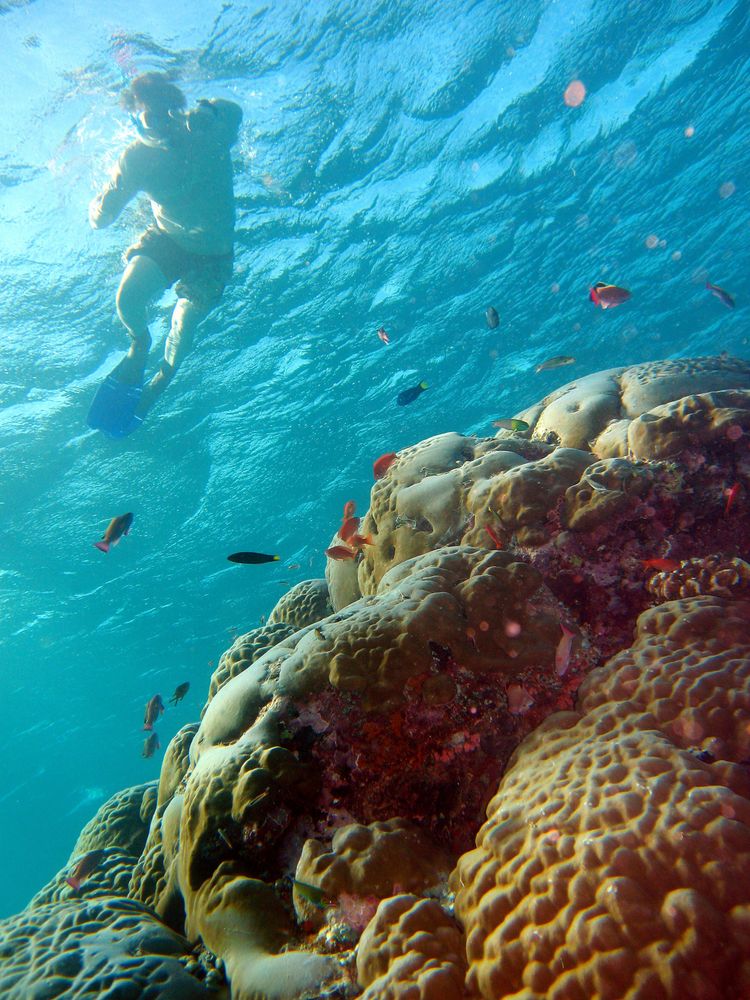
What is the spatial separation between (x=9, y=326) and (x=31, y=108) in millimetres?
5026

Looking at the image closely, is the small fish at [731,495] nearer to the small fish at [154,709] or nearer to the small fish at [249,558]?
the small fish at [249,558]

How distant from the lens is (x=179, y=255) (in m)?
10.8

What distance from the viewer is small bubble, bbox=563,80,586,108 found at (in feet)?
42.1

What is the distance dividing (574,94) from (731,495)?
14.3 meters

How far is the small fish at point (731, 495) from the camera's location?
369cm

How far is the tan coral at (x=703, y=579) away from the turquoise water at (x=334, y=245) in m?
11.6

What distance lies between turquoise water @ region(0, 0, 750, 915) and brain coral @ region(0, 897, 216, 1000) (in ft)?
33.9

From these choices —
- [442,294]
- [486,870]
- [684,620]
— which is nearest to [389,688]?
[486,870]

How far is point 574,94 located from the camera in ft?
42.8

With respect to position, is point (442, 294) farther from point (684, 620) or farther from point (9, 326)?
point (684, 620)

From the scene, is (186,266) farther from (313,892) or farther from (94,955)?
(313,892)

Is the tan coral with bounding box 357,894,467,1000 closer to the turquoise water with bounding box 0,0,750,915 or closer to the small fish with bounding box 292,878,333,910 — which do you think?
the small fish with bounding box 292,878,333,910

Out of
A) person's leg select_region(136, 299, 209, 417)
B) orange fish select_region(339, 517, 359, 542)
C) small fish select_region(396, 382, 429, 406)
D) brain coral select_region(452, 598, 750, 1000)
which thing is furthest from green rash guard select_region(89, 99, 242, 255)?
brain coral select_region(452, 598, 750, 1000)

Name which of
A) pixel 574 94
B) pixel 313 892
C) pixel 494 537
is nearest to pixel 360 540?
pixel 494 537
